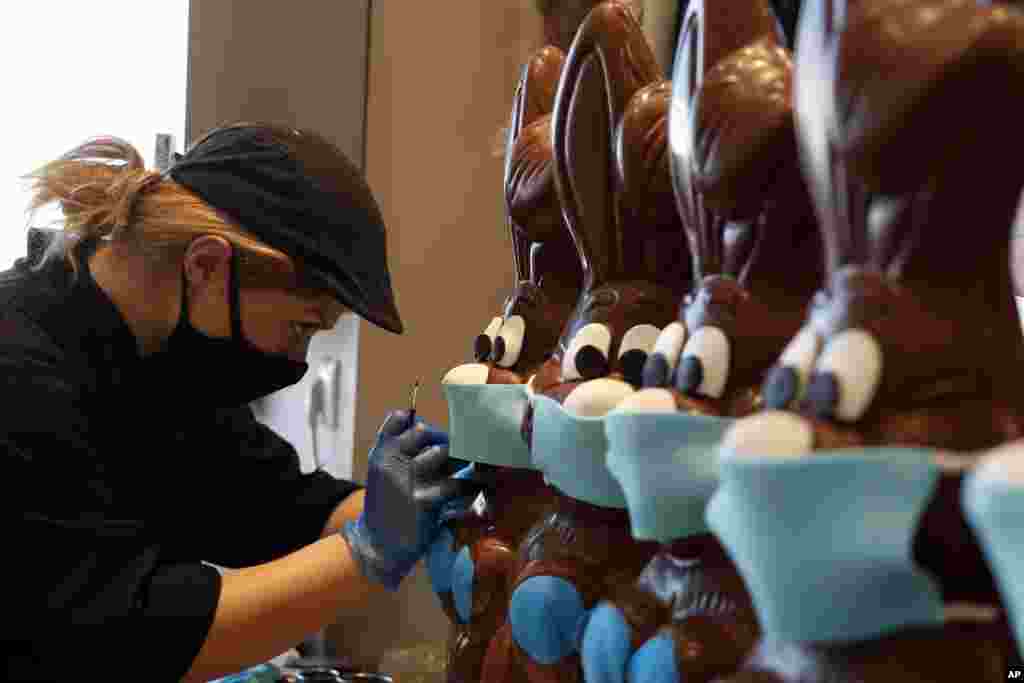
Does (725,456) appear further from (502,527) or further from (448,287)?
(448,287)

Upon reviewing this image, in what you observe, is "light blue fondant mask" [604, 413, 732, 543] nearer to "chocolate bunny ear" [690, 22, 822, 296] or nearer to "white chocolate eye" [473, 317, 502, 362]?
"chocolate bunny ear" [690, 22, 822, 296]

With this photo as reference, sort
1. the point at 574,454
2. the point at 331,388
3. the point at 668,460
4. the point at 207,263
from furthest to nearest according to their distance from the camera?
1. the point at 331,388
2. the point at 207,263
3. the point at 574,454
4. the point at 668,460

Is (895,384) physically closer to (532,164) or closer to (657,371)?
(657,371)

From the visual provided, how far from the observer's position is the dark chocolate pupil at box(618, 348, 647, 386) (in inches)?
31.0

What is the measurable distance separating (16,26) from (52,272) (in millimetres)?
1306

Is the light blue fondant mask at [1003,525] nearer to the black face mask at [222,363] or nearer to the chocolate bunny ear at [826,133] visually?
the chocolate bunny ear at [826,133]

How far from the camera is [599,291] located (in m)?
0.85

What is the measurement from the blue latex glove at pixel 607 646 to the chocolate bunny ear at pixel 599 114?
9.9 inches

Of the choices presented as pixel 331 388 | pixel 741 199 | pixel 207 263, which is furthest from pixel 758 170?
pixel 331 388

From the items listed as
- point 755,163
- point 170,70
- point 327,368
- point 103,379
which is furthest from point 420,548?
point 170,70

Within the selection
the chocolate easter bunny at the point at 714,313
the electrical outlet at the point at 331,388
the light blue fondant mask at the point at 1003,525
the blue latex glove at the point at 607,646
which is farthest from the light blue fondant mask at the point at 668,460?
the electrical outlet at the point at 331,388

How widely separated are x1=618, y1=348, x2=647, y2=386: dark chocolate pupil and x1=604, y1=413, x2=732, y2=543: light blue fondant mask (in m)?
0.13

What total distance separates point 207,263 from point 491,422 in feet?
1.23

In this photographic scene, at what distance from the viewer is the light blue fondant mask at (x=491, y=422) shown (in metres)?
0.96
